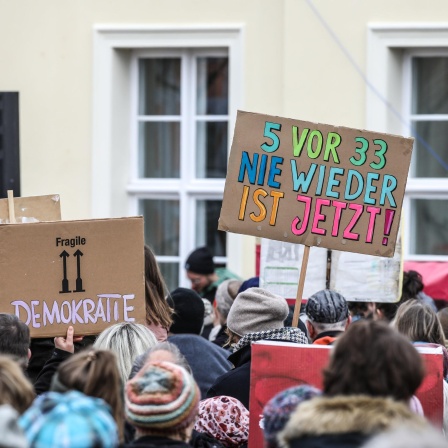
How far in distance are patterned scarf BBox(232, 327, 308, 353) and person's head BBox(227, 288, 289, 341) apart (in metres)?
0.08

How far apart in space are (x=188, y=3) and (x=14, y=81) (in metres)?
1.62

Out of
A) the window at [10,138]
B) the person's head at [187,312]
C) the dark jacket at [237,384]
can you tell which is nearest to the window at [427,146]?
the window at [10,138]

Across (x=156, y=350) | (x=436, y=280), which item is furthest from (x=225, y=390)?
(x=436, y=280)

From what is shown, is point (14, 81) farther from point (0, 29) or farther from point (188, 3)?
point (188, 3)

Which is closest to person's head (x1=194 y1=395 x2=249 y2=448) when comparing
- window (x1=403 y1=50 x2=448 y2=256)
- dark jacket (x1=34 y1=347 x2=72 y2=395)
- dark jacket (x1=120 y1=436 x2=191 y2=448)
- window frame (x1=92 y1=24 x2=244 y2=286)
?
dark jacket (x1=34 y1=347 x2=72 y2=395)

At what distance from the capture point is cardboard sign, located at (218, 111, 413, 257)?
5.39 meters

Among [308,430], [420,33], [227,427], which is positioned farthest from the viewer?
[420,33]

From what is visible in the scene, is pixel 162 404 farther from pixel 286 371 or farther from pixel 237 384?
pixel 237 384

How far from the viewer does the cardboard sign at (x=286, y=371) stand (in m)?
4.15

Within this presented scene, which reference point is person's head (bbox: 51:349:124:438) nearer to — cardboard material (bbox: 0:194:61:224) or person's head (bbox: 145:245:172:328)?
person's head (bbox: 145:245:172:328)

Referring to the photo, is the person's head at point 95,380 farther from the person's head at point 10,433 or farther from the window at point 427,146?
the window at point 427,146

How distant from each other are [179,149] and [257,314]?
510cm

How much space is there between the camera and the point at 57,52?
953 cm

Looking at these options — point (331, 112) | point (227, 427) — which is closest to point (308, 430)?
point (227, 427)
